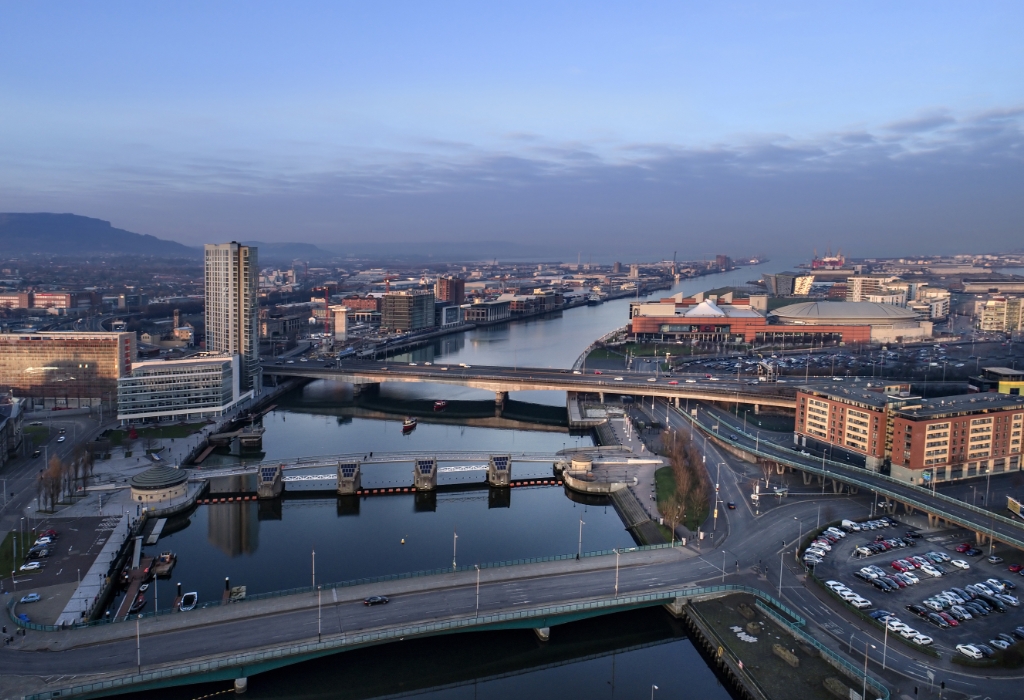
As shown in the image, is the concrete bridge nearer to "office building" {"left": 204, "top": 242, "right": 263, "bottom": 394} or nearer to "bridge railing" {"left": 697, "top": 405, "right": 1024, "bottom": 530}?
"office building" {"left": 204, "top": 242, "right": 263, "bottom": 394}

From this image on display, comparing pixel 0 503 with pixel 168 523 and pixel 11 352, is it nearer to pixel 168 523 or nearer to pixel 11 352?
pixel 168 523

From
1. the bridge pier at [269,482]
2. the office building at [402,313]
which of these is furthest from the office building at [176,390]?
the office building at [402,313]

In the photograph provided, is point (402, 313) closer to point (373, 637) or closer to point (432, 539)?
point (432, 539)

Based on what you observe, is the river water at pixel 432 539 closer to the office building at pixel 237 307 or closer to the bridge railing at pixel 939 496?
the office building at pixel 237 307

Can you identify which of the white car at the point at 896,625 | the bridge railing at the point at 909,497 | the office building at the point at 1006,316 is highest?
the office building at the point at 1006,316

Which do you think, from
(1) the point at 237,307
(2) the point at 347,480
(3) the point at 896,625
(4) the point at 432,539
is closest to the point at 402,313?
(1) the point at 237,307
